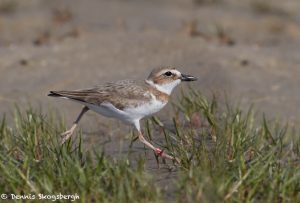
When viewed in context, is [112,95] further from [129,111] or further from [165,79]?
[165,79]

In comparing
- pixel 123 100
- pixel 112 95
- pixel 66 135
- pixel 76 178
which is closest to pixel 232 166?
pixel 76 178

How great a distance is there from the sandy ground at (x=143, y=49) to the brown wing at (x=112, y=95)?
1.28 ft

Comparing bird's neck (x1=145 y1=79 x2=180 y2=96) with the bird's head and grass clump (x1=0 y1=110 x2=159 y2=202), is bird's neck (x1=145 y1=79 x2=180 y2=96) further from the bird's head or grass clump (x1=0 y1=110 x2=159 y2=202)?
grass clump (x1=0 y1=110 x2=159 y2=202)

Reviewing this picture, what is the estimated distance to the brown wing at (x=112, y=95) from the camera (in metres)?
5.92

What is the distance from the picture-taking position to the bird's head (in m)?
6.32

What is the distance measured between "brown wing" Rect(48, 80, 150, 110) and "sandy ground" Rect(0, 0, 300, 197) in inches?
15.4

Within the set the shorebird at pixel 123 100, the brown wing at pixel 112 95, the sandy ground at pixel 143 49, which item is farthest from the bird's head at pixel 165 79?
the sandy ground at pixel 143 49

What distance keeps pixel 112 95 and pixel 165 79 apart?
0.58 metres

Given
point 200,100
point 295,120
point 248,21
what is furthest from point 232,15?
point 200,100

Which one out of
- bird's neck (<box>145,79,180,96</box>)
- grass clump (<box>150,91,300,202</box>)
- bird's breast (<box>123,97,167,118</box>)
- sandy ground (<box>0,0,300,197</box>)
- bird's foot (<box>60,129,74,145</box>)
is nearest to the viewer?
grass clump (<box>150,91,300,202</box>)

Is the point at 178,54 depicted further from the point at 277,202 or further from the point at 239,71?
the point at 277,202

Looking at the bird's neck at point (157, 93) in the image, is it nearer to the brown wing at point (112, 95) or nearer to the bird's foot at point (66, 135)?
the brown wing at point (112, 95)

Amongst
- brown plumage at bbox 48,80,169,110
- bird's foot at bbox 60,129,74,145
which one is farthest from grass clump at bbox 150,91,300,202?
bird's foot at bbox 60,129,74,145

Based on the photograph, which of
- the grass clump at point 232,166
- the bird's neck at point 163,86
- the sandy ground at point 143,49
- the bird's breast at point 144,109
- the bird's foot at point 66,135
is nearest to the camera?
the grass clump at point 232,166
